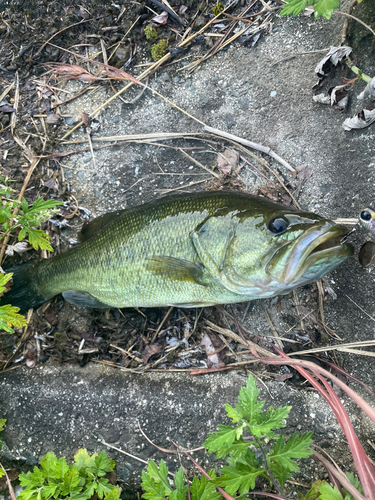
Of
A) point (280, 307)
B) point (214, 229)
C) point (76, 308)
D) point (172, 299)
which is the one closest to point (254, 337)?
point (280, 307)

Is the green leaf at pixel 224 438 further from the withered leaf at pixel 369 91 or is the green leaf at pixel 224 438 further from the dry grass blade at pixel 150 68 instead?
the dry grass blade at pixel 150 68

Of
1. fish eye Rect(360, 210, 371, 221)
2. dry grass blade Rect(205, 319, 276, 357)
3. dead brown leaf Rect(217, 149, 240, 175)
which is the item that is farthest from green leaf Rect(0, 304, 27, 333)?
fish eye Rect(360, 210, 371, 221)

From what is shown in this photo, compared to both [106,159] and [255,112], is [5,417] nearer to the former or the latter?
[106,159]

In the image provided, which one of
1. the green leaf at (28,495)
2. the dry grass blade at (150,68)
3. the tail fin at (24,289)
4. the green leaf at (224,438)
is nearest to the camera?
the green leaf at (224,438)

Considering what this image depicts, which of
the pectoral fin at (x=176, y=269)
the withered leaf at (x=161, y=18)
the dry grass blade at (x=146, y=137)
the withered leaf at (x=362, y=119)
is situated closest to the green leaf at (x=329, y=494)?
the pectoral fin at (x=176, y=269)

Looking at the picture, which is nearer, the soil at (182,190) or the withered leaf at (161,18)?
the soil at (182,190)

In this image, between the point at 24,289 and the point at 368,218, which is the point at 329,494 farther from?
the point at 24,289

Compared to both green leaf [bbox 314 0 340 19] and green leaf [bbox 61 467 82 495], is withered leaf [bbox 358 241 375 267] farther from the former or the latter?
green leaf [bbox 61 467 82 495]
